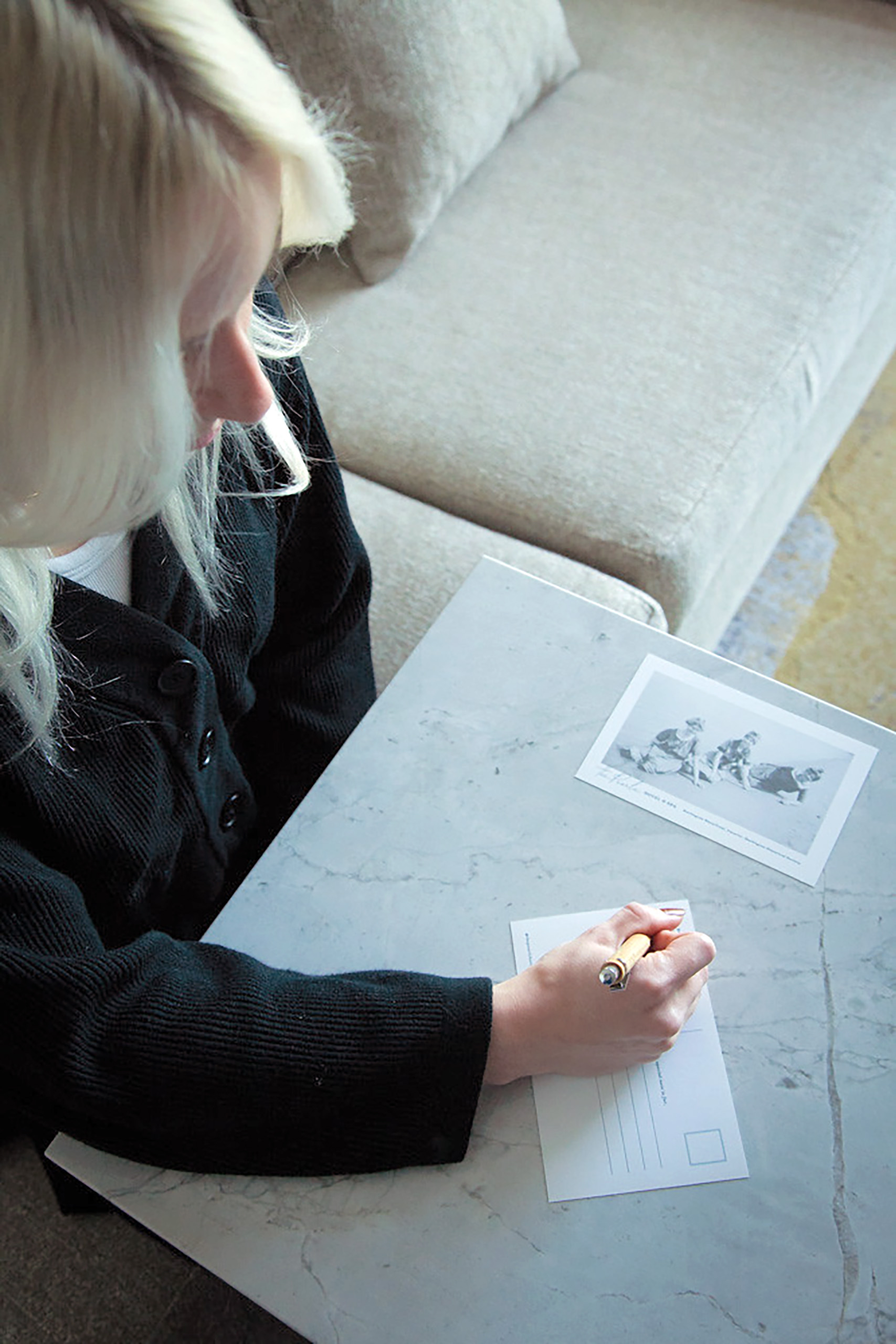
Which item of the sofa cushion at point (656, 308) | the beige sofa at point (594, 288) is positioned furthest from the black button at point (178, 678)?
the sofa cushion at point (656, 308)

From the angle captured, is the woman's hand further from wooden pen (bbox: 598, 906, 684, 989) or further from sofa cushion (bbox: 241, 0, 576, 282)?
sofa cushion (bbox: 241, 0, 576, 282)

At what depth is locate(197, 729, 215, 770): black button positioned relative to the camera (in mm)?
871

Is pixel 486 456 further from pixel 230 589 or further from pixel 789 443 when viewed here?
pixel 230 589

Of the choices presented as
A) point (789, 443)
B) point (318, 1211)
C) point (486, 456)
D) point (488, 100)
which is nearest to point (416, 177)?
point (488, 100)

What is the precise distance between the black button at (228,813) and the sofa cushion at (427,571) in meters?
0.29

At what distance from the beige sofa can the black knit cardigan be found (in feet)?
1.41

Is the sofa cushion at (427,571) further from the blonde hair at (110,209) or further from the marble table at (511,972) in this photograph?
the blonde hair at (110,209)

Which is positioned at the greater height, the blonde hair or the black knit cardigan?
the blonde hair

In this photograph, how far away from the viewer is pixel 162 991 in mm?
744

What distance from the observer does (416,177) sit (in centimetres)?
149

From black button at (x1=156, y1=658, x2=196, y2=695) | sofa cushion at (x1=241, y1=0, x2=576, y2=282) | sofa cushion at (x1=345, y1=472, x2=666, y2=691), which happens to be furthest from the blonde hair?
sofa cushion at (x1=241, y1=0, x2=576, y2=282)

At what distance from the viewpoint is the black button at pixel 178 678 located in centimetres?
80

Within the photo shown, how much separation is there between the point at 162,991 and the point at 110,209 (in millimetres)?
512

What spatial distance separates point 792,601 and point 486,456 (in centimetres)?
70
